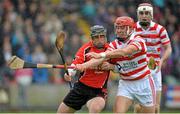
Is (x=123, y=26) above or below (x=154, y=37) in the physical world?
above

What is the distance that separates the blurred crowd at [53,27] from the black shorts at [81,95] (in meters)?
6.67

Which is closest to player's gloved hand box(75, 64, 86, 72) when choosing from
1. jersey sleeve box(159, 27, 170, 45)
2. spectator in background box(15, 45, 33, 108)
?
jersey sleeve box(159, 27, 170, 45)

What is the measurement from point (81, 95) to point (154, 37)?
78.1 inches

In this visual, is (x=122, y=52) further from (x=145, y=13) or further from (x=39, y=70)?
(x=39, y=70)

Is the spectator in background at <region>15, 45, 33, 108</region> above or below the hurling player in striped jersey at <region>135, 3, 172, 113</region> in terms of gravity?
below

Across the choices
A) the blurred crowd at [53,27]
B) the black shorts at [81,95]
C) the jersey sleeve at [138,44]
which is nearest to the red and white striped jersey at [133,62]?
the jersey sleeve at [138,44]

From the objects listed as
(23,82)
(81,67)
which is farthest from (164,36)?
(23,82)

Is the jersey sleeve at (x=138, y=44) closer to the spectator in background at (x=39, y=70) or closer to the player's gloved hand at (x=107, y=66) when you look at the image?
the player's gloved hand at (x=107, y=66)

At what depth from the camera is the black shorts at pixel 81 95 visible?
10539 mm

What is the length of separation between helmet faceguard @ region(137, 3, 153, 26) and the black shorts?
163 cm

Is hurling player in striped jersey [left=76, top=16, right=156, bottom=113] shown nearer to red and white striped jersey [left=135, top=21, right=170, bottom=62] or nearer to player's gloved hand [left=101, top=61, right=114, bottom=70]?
player's gloved hand [left=101, top=61, right=114, bottom=70]

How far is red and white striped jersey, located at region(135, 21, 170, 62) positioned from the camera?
1180 cm

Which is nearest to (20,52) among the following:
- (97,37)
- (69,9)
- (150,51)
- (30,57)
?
(30,57)

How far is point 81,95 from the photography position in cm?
1060
